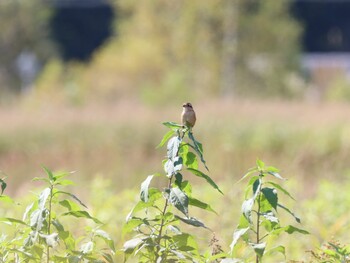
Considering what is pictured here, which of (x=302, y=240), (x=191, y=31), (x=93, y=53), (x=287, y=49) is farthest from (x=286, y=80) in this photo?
(x=302, y=240)

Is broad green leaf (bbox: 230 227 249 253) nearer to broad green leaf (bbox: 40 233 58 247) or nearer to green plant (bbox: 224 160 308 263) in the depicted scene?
green plant (bbox: 224 160 308 263)

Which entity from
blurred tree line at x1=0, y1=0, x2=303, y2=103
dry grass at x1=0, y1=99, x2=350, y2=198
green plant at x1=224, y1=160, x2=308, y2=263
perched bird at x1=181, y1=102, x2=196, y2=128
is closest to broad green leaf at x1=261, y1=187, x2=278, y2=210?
green plant at x1=224, y1=160, x2=308, y2=263

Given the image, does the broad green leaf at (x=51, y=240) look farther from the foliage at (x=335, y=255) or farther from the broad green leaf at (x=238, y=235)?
the foliage at (x=335, y=255)

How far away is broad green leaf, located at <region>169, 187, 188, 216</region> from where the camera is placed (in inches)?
100

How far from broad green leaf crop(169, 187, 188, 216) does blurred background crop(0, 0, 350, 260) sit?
427mm

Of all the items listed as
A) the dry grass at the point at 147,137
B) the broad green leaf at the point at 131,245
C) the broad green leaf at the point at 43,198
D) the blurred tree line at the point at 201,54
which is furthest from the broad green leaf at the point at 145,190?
the blurred tree line at the point at 201,54

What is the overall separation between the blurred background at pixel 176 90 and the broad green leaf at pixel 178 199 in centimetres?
43

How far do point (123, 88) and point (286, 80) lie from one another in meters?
3.49

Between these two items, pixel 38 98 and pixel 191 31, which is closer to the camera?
pixel 38 98

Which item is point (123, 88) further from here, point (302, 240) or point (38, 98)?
point (302, 240)

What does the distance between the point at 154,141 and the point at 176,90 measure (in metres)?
7.62

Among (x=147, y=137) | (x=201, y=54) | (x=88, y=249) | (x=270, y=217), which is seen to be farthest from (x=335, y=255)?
(x=201, y=54)

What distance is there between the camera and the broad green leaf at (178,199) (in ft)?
8.34

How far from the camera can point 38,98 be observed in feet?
71.9
